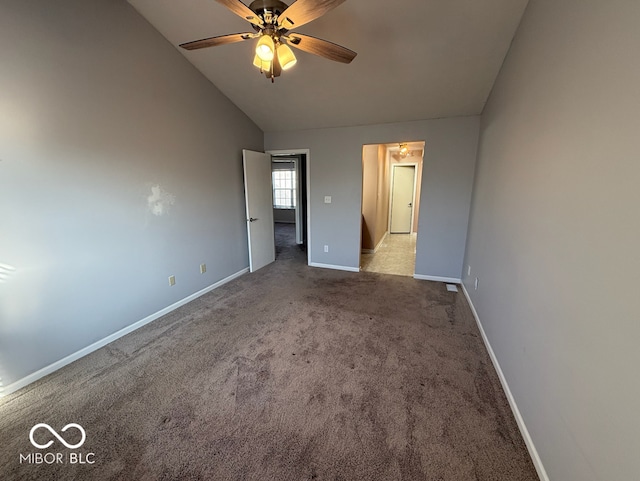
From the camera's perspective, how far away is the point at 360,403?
1.72 metres

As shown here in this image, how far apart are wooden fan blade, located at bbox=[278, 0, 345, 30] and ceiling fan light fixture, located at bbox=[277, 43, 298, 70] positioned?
0.65 ft

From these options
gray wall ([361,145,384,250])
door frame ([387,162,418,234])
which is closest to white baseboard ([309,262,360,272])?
gray wall ([361,145,384,250])

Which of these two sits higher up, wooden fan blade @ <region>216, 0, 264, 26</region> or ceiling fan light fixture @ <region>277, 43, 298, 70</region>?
wooden fan blade @ <region>216, 0, 264, 26</region>

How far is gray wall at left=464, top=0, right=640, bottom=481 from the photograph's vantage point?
2.85 feet

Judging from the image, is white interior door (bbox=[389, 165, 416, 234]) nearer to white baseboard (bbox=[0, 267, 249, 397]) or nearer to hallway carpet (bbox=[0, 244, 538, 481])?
hallway carpet (bbox=[0, 244, 538, 481])

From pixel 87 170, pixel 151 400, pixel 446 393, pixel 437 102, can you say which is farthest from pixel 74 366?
pixel 437 102

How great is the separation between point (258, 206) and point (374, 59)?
2610 mm

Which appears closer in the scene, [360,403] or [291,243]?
[360,403]

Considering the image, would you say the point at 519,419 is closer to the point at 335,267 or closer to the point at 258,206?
the point at 335,267

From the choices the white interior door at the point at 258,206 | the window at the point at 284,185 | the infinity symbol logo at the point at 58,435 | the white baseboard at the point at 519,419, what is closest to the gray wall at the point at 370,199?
the white interior door at the point at 258,206

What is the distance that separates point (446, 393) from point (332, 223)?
2.98m

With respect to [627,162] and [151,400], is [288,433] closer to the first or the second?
[151,400]

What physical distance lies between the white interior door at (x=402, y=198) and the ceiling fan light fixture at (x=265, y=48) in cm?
608

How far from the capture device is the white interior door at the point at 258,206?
3994 mm
